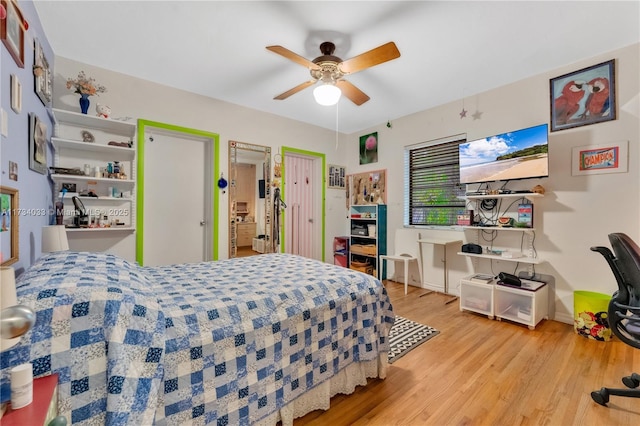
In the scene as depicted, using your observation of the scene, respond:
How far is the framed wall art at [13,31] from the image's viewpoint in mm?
1338

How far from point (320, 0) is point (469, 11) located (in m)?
1.12

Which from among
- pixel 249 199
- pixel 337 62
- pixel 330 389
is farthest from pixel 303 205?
pixel 330 389

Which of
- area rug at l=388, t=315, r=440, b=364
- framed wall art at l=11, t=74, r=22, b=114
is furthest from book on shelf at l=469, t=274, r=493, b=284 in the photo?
framed wall art at l=11, t=74, r=22, b=114

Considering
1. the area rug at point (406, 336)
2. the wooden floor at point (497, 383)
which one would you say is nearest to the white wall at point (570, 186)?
the wooden floor at point (497, 383)

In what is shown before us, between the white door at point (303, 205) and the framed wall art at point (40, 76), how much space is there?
2.78 metres

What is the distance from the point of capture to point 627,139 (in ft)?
8.13

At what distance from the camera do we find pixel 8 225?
138cm

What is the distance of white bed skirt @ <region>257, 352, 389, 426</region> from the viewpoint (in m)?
1.43

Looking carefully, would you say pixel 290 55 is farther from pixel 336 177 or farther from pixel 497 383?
pixel 336 177

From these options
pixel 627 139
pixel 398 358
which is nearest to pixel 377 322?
pixel 398 358

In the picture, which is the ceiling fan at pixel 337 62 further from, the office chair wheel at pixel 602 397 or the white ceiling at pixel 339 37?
the office chair wheel at pixel 602 397

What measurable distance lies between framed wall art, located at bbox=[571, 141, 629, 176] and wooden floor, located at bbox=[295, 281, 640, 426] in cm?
156

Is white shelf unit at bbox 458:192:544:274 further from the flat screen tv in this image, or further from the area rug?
the area rug

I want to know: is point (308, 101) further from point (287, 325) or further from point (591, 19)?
point (287, 325)
